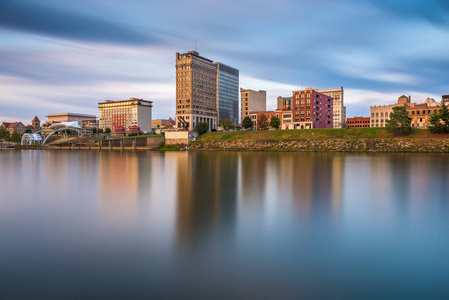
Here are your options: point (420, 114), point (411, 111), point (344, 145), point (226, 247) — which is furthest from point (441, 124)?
point (226, 247)

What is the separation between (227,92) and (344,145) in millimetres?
118158

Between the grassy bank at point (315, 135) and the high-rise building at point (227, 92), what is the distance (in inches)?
2622

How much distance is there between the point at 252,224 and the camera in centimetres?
1180

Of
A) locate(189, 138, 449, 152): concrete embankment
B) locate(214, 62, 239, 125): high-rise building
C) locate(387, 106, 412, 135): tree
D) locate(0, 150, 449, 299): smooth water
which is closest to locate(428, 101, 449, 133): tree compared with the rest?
locate(387, 106, 412, 135): tree

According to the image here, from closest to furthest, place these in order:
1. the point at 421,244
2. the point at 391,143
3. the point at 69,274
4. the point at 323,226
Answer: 1. the point at 69,274
2. the point at 421,244
3. the point at 323,226
4. the point at 391,143

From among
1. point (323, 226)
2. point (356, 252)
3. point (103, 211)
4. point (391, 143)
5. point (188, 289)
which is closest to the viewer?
point (188, 289)

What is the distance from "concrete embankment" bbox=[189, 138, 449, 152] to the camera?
69.1 metres

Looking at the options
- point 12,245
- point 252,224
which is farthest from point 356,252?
point 12,245

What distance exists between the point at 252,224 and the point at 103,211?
752cm

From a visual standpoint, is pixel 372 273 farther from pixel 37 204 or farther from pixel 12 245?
pixel 37 204

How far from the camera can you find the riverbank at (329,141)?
7075 cm

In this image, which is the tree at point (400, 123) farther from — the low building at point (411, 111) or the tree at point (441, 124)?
the low building at point (411, 111)

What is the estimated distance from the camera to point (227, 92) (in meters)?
187

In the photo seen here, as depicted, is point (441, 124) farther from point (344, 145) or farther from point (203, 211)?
point (203, 211)
